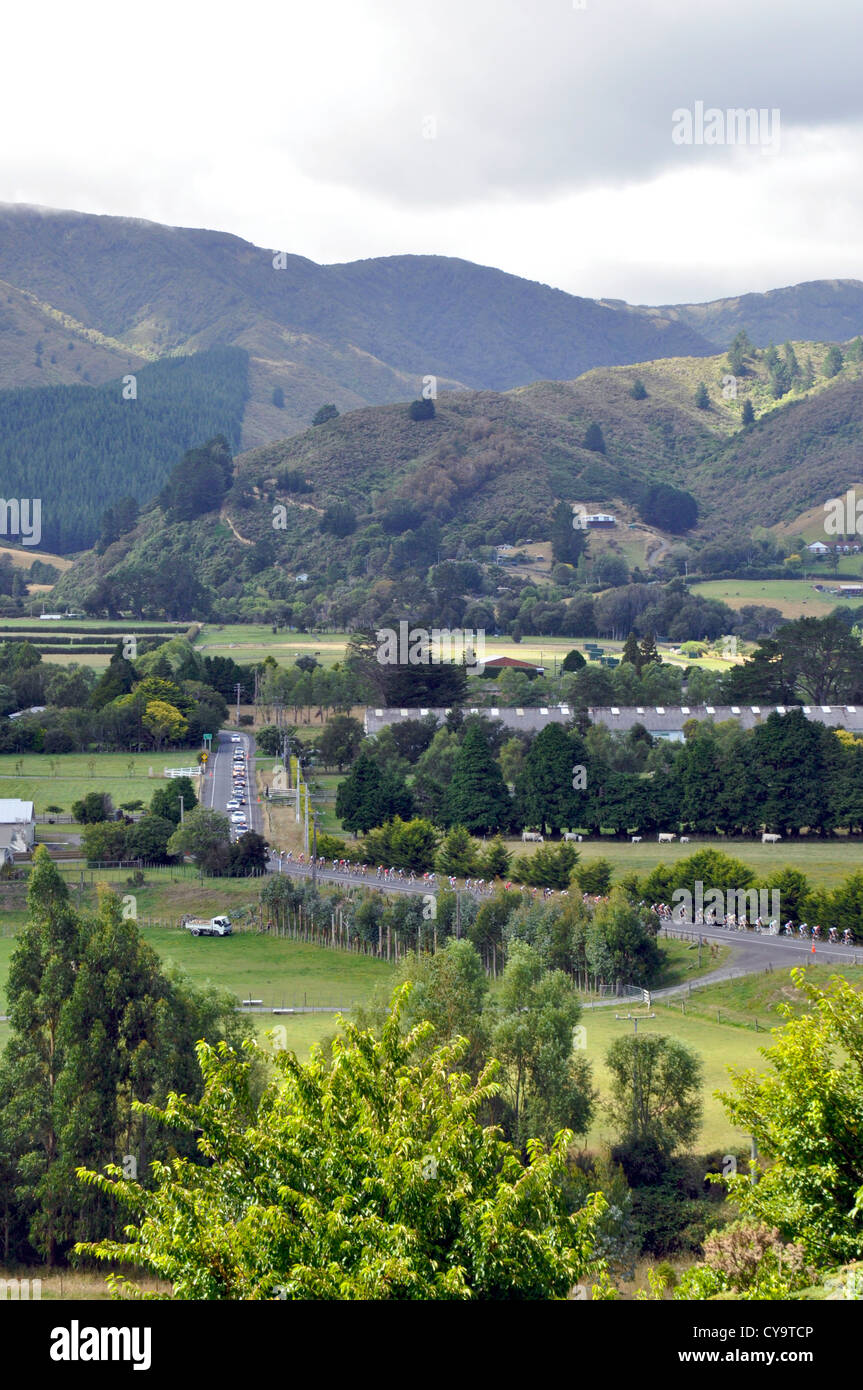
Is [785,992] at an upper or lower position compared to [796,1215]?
lower

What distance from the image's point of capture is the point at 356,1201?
12.7m

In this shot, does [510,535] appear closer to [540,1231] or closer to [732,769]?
[732,769]

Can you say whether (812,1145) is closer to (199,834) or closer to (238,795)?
(199,834)

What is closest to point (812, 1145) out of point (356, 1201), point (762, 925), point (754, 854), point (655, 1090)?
point (356, 1201)

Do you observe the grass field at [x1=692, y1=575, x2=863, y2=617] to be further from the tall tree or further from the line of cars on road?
the tall tree

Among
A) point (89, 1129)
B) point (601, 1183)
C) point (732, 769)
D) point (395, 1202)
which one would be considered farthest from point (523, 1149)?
point (732, 769)

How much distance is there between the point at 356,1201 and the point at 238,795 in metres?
58.7

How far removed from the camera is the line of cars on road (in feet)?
214

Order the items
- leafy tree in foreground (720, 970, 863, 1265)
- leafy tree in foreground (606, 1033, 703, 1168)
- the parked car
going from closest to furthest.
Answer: leafy tree in foreground (720, 970, 863, 1265) → leafy tree in foreground (606, 1033, 703, 1168) → the parked car

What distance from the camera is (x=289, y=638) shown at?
458 feet

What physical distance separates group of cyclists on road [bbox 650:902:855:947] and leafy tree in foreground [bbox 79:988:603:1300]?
36.7m

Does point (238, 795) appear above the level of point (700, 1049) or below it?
above

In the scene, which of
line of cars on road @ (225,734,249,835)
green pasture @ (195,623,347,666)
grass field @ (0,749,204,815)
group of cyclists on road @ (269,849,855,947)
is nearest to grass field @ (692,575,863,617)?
green pasture @ (195,623,347,666)
